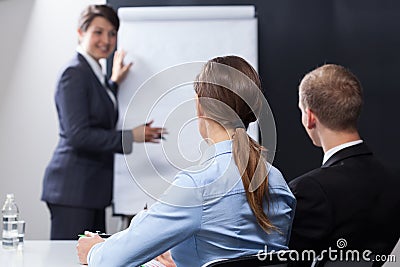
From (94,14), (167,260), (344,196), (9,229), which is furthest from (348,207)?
(94,14)

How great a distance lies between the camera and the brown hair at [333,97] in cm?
259

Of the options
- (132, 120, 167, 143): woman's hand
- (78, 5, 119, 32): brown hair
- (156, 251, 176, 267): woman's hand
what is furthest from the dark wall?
(156, 251, 176, 267): woman's hand

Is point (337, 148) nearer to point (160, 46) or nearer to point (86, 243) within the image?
point (86, 243)

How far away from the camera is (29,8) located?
176 inches

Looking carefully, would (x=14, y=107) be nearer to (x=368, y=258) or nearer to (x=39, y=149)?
(x=39, y=149)

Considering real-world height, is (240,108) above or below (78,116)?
above

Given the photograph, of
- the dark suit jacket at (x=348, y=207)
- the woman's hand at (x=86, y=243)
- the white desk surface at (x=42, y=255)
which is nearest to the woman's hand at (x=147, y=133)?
the white desk surface at (x=42, y=255)

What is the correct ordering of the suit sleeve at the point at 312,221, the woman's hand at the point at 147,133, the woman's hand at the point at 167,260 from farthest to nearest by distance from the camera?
the woman's hand at the point at 147,133
the suit sleeve at the point at 312,221
the woman's hand at the point at 167,260

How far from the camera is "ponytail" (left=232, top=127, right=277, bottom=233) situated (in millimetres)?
1707

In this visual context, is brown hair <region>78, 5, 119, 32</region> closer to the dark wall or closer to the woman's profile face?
the woman's profile face

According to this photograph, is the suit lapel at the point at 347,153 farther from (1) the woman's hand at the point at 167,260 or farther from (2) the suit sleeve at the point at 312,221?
(1) the woman's hand at the point at 167,260

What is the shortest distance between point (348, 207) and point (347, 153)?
24 centimetres

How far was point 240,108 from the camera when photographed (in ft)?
5.78

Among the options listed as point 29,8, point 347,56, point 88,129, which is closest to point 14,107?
point 29,8
